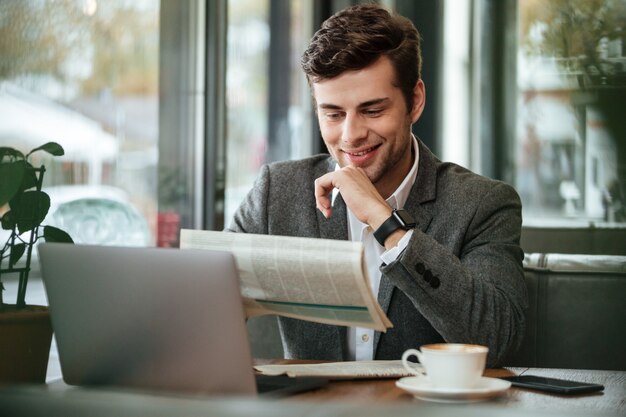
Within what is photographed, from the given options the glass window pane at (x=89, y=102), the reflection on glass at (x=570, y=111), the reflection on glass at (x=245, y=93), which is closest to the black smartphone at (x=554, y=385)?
the glass window pane at (x=89, y=102)

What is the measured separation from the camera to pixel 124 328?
99 cm

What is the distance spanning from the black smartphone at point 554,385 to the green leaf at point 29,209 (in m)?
0.86

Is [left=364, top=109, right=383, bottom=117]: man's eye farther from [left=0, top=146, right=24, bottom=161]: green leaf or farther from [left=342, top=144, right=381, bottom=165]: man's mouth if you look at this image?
[left=0, top=146, right=24, bottom=161]: green leaf

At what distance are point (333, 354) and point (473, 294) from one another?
14.3 inches

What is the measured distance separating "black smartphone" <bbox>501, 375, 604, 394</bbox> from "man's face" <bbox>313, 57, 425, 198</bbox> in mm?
726

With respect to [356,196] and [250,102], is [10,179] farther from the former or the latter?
[250,102]

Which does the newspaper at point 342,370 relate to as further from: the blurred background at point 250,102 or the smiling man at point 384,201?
the blurred background at point 250,102

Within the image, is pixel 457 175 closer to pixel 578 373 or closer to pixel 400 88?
pixel 400 88

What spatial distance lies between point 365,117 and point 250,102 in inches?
68.3

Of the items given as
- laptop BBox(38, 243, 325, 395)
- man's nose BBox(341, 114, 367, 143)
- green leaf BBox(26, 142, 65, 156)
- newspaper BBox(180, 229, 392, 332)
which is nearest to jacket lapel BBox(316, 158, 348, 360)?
man's nose BBox(341, 114, 367, 143)

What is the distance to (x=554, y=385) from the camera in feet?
3.93

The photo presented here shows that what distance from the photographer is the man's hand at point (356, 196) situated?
1.57 metres

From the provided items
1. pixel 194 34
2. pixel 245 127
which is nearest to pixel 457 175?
pixel 194 34

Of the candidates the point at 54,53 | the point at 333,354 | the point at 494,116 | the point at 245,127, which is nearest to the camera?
the point at 333,354
